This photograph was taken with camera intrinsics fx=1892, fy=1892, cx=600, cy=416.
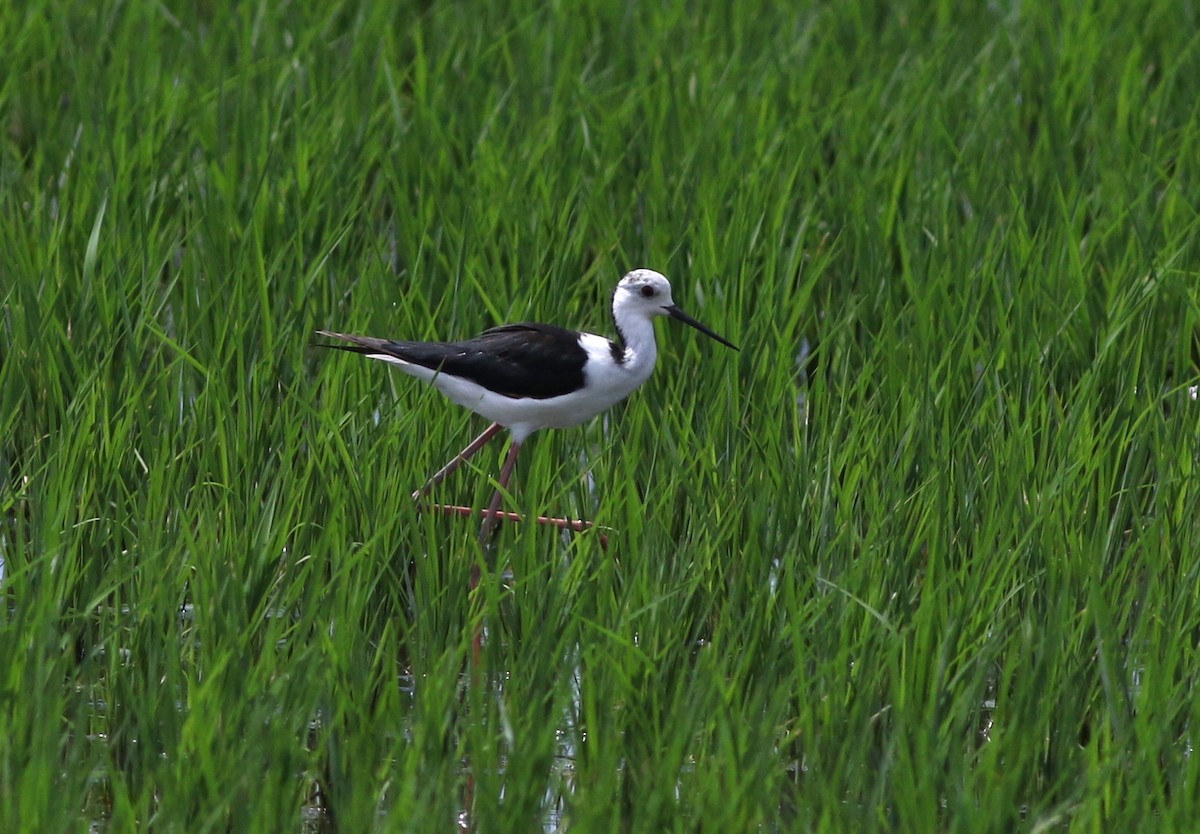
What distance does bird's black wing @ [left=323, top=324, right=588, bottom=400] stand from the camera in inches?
167

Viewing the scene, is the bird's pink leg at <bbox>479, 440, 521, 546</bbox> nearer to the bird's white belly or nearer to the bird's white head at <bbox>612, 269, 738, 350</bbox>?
the bird's white belly

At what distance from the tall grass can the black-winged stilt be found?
0.13m

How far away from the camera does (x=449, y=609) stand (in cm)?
374

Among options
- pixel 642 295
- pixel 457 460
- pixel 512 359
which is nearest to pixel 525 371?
pixel 512 359

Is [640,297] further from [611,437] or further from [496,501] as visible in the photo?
[496,501]

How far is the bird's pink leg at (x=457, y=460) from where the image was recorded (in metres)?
4.20

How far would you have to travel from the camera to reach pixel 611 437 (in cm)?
464

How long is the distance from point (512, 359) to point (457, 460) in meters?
0.28

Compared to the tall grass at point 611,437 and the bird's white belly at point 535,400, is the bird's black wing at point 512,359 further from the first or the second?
the tall grass at point 611,437

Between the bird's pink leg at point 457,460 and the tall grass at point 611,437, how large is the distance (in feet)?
0.20

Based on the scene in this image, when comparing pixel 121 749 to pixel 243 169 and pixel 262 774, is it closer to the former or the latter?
pixel 262 774

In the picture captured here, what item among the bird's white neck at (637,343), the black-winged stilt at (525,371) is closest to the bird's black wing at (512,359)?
Answer: the black-winged stilt at (525,371)

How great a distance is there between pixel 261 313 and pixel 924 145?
109 inches

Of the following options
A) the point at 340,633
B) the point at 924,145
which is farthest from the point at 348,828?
the point at 924,145
